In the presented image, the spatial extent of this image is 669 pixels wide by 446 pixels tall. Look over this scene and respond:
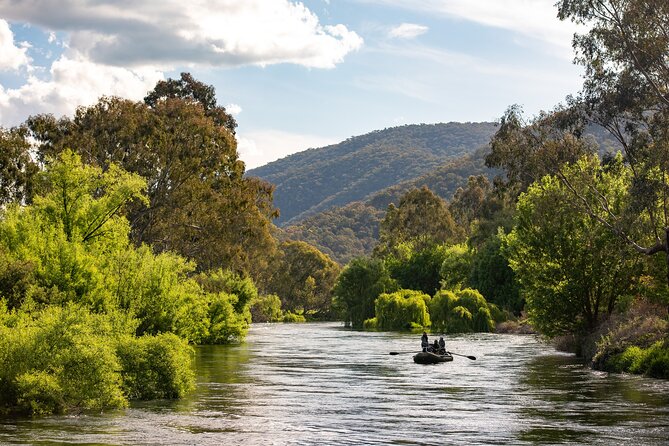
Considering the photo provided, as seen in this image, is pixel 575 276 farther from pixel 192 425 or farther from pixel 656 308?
pixel 192 425

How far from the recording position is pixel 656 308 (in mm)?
51594

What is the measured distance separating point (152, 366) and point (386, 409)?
8.95m

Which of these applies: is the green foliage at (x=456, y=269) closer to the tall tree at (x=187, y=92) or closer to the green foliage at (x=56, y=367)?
the tall tree at (x=187, y=92)

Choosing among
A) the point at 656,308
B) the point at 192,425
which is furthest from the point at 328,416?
the point at 656,308

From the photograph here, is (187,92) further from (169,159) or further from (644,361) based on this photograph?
(644,361)

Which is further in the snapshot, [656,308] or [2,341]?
[656,308]

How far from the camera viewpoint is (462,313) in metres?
91.1

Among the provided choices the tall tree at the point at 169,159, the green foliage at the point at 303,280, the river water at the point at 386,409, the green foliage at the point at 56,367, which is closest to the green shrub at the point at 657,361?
the river water at the point at 386,409

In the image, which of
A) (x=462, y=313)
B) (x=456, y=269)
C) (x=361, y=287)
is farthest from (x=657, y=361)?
(x=361, y=287)

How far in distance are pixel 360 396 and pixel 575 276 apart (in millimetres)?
23164

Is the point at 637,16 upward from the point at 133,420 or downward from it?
upward

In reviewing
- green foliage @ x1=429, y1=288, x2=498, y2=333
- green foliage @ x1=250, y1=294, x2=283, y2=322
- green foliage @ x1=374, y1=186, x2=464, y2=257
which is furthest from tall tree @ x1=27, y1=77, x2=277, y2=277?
green foliage @ x1=250, y1=294, x2=283, y2=322

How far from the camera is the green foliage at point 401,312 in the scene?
103 meters

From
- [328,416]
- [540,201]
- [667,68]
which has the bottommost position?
[328,416]
